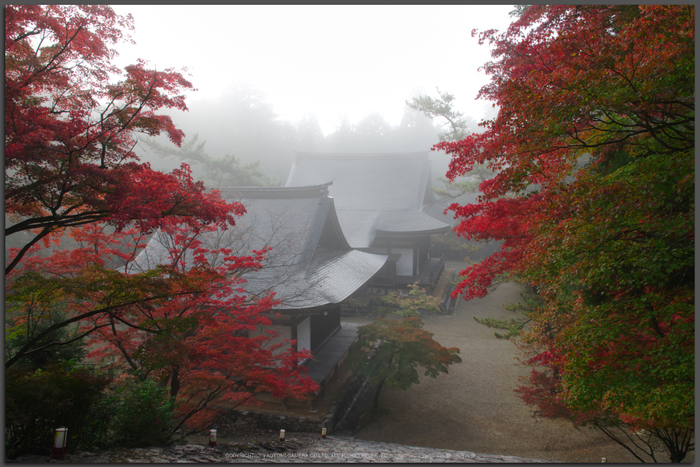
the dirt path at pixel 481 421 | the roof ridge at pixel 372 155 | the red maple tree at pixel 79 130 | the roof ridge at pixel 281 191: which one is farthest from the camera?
the roof ridge at pixel 372 155

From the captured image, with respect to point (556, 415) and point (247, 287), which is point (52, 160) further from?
point (556, 415)

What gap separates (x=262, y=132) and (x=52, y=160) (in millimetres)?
36541

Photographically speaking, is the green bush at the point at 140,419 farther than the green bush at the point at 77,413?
Yes

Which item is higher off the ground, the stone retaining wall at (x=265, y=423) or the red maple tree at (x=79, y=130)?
the red maple tree at (x=79, y=130)

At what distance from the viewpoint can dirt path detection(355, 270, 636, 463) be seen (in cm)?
541

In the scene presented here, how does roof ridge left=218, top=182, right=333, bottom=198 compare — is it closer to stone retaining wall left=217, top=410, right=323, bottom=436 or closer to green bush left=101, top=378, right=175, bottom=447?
stone retaining wall left=217, top=410, right=323, bottom=436

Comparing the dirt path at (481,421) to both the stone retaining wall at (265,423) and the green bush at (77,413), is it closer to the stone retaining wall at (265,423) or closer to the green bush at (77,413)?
the stone retaining wall at (265,423)

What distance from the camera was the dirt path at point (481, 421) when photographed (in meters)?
5.41

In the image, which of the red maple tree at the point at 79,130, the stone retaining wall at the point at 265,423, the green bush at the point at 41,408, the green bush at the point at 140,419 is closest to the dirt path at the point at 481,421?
the stone retaining wall at the point at 265,423

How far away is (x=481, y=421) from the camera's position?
21.0ft

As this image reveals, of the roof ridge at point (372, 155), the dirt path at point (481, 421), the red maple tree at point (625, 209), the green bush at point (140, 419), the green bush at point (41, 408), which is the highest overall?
the roof ridge at point (372, 155)

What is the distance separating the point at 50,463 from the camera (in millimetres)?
2754

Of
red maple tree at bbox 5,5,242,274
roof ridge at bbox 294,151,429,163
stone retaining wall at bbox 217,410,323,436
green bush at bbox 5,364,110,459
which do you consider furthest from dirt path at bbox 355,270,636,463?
roof ridge at bbox 294,151,429,163

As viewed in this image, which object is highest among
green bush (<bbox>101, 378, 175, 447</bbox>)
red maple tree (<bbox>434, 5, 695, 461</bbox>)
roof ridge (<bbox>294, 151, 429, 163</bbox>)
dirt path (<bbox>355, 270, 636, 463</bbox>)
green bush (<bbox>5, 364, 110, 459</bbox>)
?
roof ridge (<bbox>294, 151, 429, 163</bbox>)
